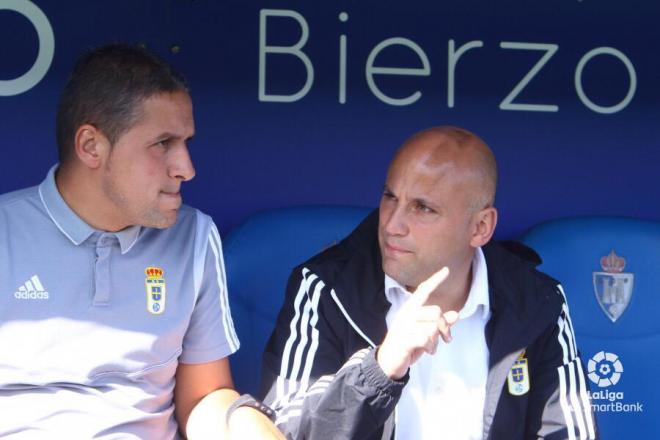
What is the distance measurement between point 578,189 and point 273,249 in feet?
3.04

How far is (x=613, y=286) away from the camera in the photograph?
8.49 feet

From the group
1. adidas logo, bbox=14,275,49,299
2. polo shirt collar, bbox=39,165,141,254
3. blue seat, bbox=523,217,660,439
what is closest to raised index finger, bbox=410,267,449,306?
polo shirt collar, bbox=39,165,141,254

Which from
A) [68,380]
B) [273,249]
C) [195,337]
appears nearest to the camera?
[68,380]

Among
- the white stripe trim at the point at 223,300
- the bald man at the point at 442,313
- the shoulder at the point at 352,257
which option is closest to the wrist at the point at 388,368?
the bald man at the point at 442,313

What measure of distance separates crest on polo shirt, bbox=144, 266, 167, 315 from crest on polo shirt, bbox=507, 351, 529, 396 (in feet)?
2.27

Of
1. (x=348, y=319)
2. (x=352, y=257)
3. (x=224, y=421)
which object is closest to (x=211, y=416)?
(x=224, y=421)

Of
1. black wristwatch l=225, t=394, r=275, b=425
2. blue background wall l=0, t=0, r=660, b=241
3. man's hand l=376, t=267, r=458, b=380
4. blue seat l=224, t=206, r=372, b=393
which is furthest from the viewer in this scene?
blue background wall l=0, t=0, r=660, b=241

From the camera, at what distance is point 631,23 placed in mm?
2834

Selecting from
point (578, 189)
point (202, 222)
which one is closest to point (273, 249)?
point (202, 222)

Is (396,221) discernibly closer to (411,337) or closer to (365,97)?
(411,337)

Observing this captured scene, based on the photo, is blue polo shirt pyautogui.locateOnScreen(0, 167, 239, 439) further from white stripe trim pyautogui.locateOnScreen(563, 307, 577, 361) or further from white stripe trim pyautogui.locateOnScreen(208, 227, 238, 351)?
white stripe trim pyautogui.locateOnScreen(563, 307, 577, 361)

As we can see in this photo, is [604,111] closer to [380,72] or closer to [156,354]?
[380,72]

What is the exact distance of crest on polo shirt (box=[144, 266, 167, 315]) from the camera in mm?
1989

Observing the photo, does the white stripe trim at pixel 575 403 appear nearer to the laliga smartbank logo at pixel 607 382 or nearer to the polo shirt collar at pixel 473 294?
the polo shirt collar at pixel 473 294
